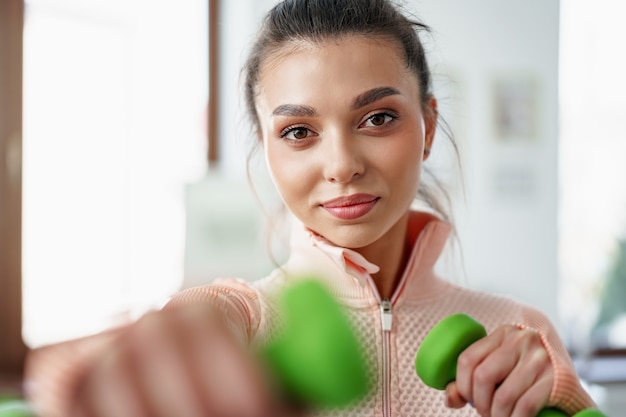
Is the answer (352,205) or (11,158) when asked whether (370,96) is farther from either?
(11,158)

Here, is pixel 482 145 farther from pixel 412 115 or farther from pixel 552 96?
pixel 412 115

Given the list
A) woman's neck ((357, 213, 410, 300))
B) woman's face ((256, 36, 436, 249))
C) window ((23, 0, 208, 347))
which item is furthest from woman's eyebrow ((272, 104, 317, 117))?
window ((23, 0, 208, 347))

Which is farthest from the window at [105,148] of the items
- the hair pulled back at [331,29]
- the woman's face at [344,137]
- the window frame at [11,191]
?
the woman's face at [344,137]

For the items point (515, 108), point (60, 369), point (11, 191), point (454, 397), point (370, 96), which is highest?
point (515, 108)

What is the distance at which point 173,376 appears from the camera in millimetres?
414

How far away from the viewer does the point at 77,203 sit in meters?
3.35

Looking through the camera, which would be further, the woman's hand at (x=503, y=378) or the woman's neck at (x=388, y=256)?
the woman's neck at (x=388, y=256)

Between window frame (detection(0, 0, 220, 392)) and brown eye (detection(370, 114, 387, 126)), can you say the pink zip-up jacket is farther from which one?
window frame (detection(0, 0, 220, 392))

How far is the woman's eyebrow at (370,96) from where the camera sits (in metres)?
0.92

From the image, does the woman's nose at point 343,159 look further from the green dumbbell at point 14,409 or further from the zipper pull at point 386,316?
the green dumbbell at point 14,409

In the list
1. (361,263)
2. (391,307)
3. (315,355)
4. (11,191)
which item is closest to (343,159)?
(361,263)

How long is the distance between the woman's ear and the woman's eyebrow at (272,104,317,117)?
24 centimetres

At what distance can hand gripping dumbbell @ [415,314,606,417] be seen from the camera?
2.51 ft

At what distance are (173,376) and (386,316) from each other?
0.63 meters
